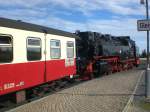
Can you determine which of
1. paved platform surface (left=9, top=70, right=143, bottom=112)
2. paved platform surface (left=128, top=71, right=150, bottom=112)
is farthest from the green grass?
paved platform surface (left=9, top=70, right=143, bottom=112)

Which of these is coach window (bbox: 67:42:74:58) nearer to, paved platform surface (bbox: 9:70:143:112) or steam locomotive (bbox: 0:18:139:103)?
steam locomotive (bbox: 0:18:139:103)

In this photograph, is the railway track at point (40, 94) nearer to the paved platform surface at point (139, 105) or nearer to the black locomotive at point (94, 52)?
the paved platform surface at point (139, 105)

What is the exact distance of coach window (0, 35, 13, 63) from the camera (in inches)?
455

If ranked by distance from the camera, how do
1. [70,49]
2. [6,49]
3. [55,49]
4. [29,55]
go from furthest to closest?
[70,49], [55,49], [29,55], [6,49]

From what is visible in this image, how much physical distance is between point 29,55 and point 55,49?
9.99 feet

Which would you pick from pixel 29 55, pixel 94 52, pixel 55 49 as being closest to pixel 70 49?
pixel 55 49

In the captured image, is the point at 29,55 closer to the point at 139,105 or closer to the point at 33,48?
the point at 33,48

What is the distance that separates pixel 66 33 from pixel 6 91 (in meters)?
7.29

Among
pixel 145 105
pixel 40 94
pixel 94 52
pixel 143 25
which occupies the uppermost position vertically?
pixel 143 25

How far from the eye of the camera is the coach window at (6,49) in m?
11.6

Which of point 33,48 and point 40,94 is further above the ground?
point 33,48

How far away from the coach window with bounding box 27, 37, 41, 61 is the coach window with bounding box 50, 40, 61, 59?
5.05 ft

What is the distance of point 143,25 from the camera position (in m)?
14.9

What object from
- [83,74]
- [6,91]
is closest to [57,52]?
[6,91]
